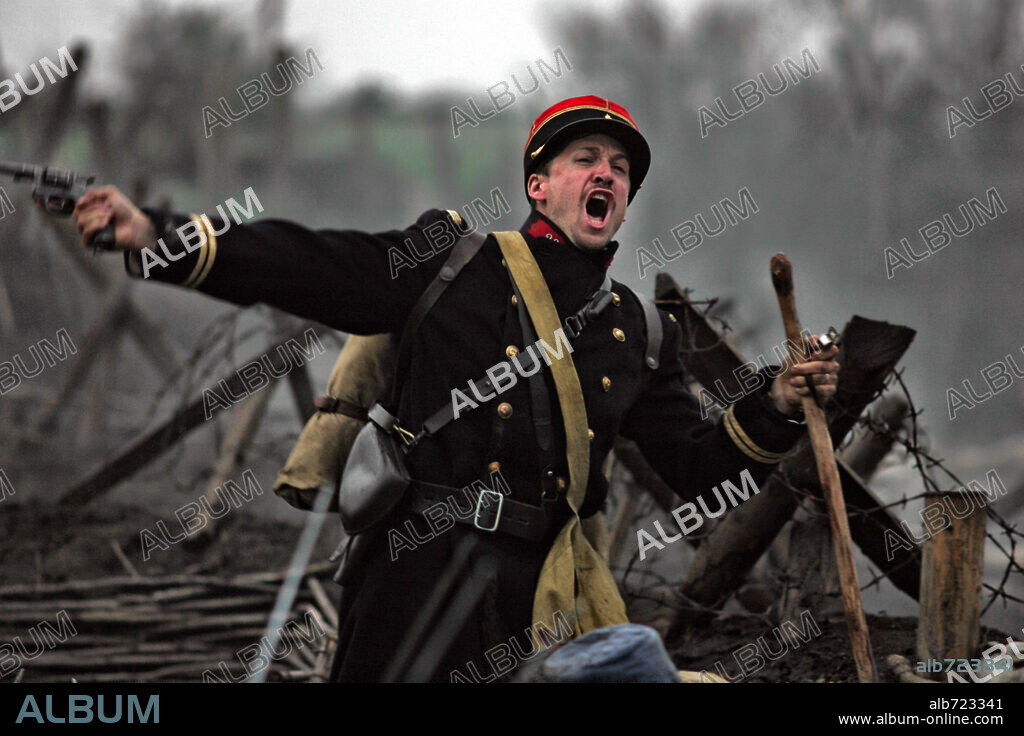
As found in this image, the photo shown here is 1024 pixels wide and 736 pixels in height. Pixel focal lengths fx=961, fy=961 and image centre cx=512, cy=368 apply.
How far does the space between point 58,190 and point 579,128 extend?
5.25 ft

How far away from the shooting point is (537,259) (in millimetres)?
3117

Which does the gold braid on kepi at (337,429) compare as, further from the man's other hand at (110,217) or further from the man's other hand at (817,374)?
the man's other hand at (817,374)

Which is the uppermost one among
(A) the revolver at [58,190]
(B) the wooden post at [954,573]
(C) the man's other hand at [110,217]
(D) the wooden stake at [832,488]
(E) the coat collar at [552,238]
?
(A) the revolver at [58,190]

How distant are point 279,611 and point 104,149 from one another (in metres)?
7.19

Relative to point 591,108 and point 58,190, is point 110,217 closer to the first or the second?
point 58,190

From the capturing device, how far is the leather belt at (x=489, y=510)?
284 cm

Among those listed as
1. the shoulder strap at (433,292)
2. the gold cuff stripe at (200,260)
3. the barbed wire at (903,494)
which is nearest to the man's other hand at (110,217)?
the gold cuff stripe at (200,260)

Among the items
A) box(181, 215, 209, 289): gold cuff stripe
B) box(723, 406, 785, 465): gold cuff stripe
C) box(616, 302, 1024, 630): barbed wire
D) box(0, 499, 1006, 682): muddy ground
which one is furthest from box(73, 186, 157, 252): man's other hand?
box(0, 499, 1006, 682): muddy ground

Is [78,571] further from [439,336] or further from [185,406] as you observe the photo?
[439,336]

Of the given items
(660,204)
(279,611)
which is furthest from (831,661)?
(660,204)

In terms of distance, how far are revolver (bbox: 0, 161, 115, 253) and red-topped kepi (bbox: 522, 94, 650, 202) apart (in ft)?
4.81

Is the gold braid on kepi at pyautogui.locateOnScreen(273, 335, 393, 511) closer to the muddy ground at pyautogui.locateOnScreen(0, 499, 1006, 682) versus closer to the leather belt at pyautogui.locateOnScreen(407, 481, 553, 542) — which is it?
the leather belt at pyautogui.locateOnScreen(407, 481, 553, 542)

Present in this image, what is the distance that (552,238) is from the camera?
10.3 ft

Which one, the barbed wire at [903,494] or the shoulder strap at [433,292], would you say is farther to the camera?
the barbed wire at [903,494]
